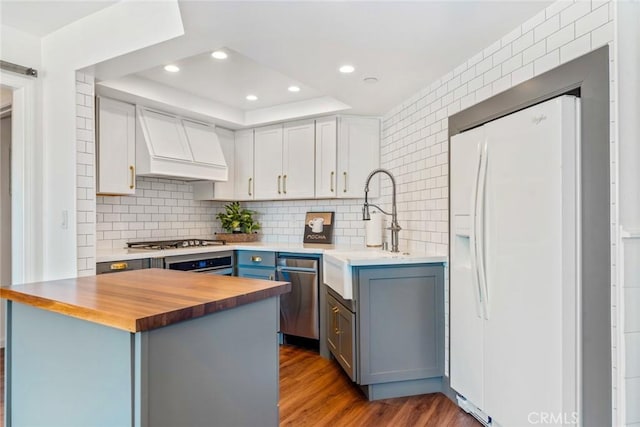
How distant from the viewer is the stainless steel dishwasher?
326cm

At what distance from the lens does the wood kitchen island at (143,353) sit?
1026 mm

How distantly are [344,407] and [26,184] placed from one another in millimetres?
2540

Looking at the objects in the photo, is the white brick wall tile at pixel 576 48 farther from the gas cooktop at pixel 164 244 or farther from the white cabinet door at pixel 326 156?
the gas cooktop at pixel 164 244

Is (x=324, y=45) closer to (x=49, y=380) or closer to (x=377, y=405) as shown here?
(x=49, y=380)

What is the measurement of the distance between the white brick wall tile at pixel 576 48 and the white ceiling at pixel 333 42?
0.26 meters

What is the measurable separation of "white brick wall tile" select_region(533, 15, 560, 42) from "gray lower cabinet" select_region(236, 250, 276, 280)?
257cm

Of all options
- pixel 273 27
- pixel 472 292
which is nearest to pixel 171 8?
pixel 273 27

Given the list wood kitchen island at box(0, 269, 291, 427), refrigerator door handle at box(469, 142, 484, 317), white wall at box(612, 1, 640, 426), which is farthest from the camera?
refrigerator door handle at box(469, 142, 484, 317)

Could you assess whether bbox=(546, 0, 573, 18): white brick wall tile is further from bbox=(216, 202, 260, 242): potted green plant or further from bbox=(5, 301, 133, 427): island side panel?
bbox=(216, 202, 260, 242): potted green plant

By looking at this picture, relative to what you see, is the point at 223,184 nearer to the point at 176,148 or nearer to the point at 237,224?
the point at 237,224

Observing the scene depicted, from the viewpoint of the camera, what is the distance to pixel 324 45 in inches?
83.3

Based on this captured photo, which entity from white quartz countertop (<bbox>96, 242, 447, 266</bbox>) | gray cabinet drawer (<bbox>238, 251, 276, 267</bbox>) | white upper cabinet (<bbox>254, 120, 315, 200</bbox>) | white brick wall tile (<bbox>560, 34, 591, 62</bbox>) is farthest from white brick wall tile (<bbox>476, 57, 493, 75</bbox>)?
gray cabinet drawer (<bbox>238, 251, 276, 267</bbox>)

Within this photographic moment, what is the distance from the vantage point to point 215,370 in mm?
1196

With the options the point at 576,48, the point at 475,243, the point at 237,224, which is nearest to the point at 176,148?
the point at 237,224
